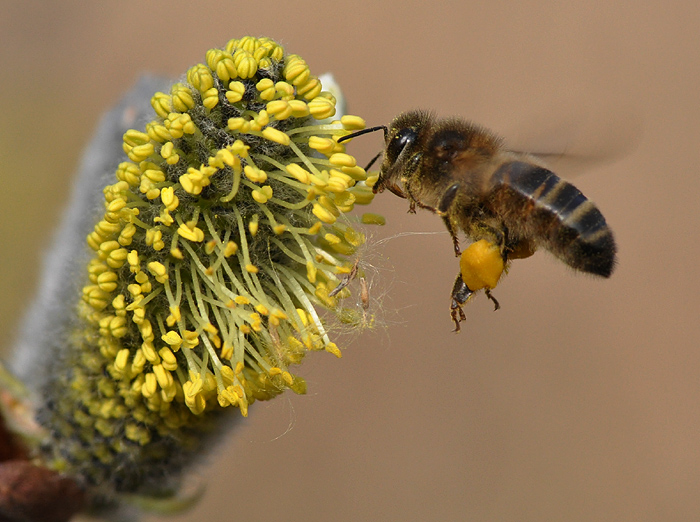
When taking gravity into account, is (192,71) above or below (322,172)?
above

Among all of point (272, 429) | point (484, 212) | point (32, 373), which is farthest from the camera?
point (272, 429)

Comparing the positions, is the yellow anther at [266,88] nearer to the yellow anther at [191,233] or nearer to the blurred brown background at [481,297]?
→ the yellow anther at [191,233]

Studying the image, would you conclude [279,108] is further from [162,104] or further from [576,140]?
[576,140]

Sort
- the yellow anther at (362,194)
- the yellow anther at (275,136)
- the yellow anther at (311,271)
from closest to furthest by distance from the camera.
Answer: the yellow anther at (275,136), the yellow anther at (311,271), the yellow anther at (362,194)

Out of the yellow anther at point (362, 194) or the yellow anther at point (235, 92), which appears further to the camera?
the yellow anther at point (362, 194)

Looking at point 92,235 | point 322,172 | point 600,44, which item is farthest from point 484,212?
point 600,44

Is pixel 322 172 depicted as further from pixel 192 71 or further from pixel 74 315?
pixel 74 315

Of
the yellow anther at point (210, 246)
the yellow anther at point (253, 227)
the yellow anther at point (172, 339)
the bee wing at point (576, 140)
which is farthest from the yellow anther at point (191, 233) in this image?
the bee wing at point (576, 140)
